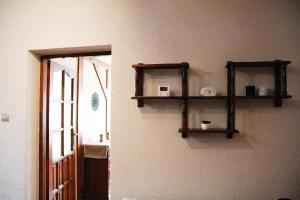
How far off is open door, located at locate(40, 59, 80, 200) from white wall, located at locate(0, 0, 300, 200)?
0.20 meters

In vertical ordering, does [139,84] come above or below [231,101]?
above

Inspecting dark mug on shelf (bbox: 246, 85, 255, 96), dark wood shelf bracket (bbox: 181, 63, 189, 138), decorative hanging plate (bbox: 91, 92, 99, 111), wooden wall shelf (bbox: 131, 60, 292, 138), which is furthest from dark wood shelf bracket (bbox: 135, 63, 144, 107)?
decorative hanging plate (bbox: 91, 92, 99, 111)

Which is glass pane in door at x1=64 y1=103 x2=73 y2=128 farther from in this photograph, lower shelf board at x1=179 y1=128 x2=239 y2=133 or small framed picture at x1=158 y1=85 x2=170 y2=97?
lower shelf board at x1=179 y1=128 x2=239 y2=133

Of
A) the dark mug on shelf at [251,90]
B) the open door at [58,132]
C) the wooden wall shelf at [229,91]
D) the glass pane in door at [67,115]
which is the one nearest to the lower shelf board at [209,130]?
the wooden wall shelf at [229,91]

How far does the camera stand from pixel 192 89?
66.7 inches

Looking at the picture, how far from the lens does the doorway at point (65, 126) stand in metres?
2.09

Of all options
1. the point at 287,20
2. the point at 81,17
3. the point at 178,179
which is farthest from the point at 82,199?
the point at 287,20

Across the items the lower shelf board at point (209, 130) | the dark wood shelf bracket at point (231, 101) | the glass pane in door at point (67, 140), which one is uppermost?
the dark wood shelf bracket at point (231, 101)

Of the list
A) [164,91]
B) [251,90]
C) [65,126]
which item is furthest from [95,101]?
[251,90]

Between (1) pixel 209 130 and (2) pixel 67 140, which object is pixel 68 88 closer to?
(2) pixel 67 140

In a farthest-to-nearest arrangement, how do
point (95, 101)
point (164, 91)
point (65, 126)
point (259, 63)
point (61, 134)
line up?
point (95, 101) < point (65, 126) < point (61, 134) < point (164, 91) < point (259, 63)

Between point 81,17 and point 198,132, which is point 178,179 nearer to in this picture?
point 198,132

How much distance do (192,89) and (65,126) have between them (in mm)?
1726

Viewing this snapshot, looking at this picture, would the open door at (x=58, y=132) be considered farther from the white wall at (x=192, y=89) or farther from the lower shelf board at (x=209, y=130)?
the lower shelf board at (x=209, y=130)
